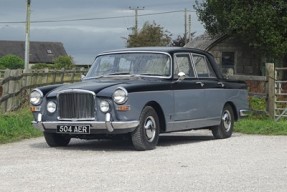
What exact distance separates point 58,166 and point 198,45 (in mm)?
28396

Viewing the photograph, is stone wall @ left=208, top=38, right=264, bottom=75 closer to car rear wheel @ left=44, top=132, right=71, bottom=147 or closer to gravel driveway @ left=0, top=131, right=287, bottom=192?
gravel driveway @ left=0, top=131, right=287, bottom=192

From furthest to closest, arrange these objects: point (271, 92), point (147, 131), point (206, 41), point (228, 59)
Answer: point (206, 41) → point (228, 59) → point (271, 92) → point (147, 131)

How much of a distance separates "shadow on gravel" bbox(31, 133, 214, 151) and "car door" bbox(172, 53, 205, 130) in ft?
1.78

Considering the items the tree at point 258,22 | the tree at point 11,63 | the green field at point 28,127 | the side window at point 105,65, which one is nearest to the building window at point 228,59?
the tree at point 258,22

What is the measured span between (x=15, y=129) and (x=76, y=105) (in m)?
3.60

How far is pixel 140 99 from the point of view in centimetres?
1197

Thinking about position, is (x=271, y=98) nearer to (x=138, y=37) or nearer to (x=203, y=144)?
(x=203, y=144)

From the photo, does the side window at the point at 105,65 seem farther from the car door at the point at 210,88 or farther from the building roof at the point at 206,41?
the building roof at the point at 206,41

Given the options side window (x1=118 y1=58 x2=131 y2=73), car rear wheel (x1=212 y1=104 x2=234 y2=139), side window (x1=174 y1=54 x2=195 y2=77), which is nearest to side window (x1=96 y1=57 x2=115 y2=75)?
side window (x1=118 y1=58 x2=131 y2=73)

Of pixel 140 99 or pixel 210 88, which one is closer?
pixel 140 99

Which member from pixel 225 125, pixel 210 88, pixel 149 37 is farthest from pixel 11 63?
pixel 210 88

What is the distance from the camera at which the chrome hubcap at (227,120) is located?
48.2 ft

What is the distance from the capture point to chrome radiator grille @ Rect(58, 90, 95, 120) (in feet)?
38.8

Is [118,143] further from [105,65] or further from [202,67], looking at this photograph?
[202,67]
